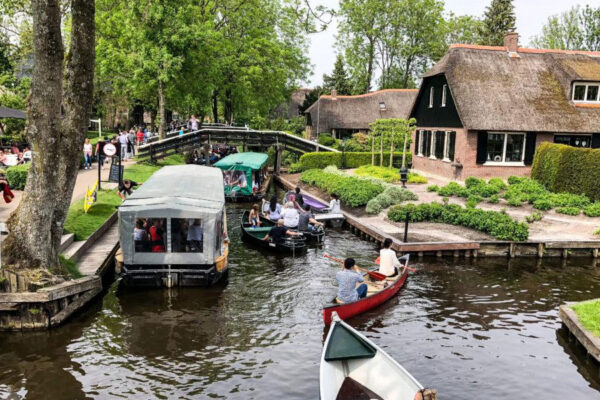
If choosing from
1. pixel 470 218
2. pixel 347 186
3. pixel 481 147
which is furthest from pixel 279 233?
pixel 481 147

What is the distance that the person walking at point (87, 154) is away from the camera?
1266 inches

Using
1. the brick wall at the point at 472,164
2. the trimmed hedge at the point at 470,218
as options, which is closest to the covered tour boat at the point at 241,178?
the trimmed hedge at the point at 470,218

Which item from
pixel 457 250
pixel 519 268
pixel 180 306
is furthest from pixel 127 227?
pixel 519 268

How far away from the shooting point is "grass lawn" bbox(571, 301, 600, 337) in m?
12.1

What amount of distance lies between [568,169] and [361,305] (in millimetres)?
17903

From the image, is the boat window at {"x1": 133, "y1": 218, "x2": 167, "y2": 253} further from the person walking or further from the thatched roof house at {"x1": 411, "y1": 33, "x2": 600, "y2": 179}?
the thatched roof house at {"x1": 411, "y1": 33, "x2": 600, "y2": 179}

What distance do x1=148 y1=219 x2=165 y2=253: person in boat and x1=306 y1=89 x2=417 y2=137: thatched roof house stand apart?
131ft

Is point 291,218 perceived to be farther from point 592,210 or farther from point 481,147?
point 481,147

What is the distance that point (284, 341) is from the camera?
12453 mm

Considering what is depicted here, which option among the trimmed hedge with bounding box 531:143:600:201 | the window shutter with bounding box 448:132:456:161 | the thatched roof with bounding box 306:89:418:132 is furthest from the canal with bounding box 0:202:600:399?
the thatched roof with bounding box 306:89:418:132

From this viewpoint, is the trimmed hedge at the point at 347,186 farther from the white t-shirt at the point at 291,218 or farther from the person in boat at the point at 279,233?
the person in boat at the point at 279,233

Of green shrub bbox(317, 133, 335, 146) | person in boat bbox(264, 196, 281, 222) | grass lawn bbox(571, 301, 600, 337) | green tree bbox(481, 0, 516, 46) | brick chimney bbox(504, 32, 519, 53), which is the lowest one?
grass lawn bbox(571, 301, 600, 337)

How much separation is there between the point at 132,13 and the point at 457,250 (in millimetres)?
28050

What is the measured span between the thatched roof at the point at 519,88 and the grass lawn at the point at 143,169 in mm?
19169
